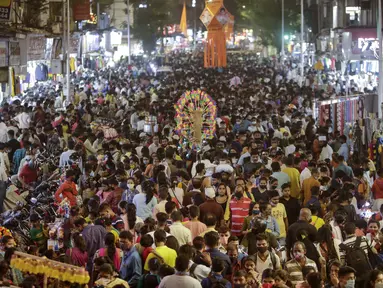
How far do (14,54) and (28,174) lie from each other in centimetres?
1401

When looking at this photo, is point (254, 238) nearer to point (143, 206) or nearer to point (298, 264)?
point (298, 264)

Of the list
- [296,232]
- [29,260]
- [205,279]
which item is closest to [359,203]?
[296,232]

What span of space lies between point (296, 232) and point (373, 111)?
39.2 feet

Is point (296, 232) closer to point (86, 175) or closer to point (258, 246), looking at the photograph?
point (258, 246)

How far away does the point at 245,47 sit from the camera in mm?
138250

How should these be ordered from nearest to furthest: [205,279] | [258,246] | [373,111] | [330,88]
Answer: [205,279], [258,246], [373,111], [330,88]

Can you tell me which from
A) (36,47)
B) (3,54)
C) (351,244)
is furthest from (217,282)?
(36,47)

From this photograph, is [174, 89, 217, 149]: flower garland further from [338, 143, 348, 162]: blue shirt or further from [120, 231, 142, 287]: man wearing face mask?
[120, 231, 142, 287]: man wearing face mask

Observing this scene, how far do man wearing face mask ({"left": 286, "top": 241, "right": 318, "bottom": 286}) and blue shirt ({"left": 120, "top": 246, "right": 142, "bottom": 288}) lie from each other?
158 cm

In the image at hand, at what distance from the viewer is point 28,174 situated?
18172 mm

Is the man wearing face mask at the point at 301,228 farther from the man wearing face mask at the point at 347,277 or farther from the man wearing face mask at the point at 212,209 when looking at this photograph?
the man wearing face mask at the point at 347,277

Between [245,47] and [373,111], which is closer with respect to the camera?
[373,111]

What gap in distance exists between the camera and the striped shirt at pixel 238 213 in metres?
13.4

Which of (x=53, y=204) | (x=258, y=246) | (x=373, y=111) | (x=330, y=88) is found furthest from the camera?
(x=330, y=88)
